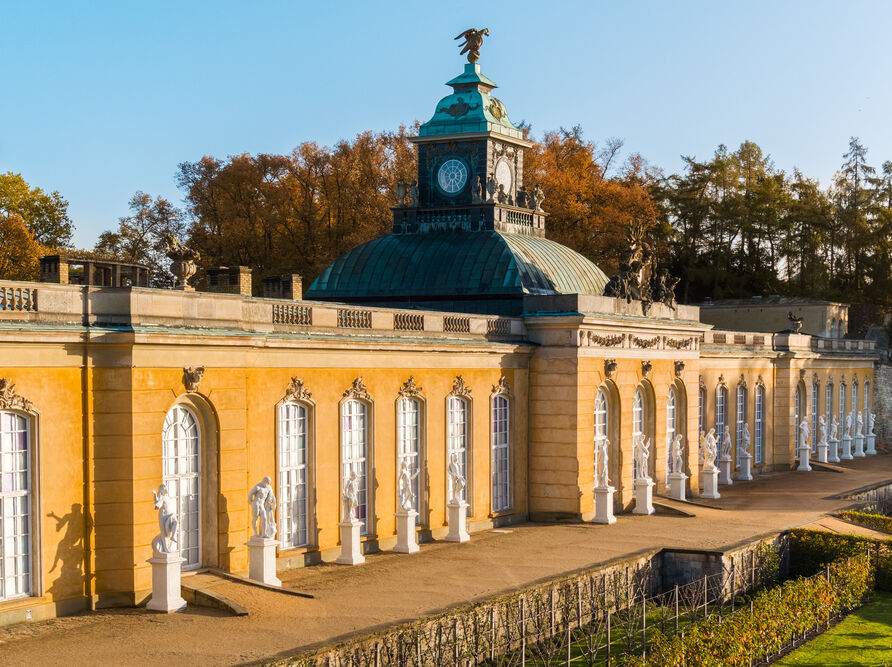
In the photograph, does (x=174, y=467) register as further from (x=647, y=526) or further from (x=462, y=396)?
(x=647, y=526)

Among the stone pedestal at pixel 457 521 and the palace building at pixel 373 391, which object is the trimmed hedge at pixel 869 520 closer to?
the palace building at pixel 373 391

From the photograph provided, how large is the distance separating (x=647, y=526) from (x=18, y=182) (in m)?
36.8

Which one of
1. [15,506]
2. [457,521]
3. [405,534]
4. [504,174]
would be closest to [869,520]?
[457,521]

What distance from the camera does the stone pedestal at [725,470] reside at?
4638 centimetres

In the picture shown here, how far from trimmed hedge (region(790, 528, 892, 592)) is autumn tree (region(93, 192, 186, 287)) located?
38.1 meters

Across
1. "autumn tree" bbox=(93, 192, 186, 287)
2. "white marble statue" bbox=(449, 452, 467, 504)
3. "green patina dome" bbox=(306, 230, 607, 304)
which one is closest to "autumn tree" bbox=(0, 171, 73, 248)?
"autumn tree" bbox=(93, 192, 186, 287)

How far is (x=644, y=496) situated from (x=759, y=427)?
1650cm

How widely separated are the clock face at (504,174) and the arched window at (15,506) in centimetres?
2333

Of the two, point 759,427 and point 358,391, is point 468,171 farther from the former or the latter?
point 759,427

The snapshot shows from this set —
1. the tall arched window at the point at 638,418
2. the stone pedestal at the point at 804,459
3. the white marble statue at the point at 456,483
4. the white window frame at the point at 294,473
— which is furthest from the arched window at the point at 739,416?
the white window frame at the point at 294,473

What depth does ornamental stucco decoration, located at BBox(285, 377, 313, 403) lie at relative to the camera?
87.1ft

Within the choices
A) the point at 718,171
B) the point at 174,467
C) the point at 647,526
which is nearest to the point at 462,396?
the point at 647,526

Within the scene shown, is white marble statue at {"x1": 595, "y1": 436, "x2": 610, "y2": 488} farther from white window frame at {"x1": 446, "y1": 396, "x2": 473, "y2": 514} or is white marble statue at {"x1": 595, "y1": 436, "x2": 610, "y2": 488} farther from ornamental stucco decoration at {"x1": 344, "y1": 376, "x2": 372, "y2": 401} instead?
ornamental stucco decoration at {"x1": 344, "y1": 376, "x2": 372, "y2": 401}

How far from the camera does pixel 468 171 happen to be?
41.4 metres
